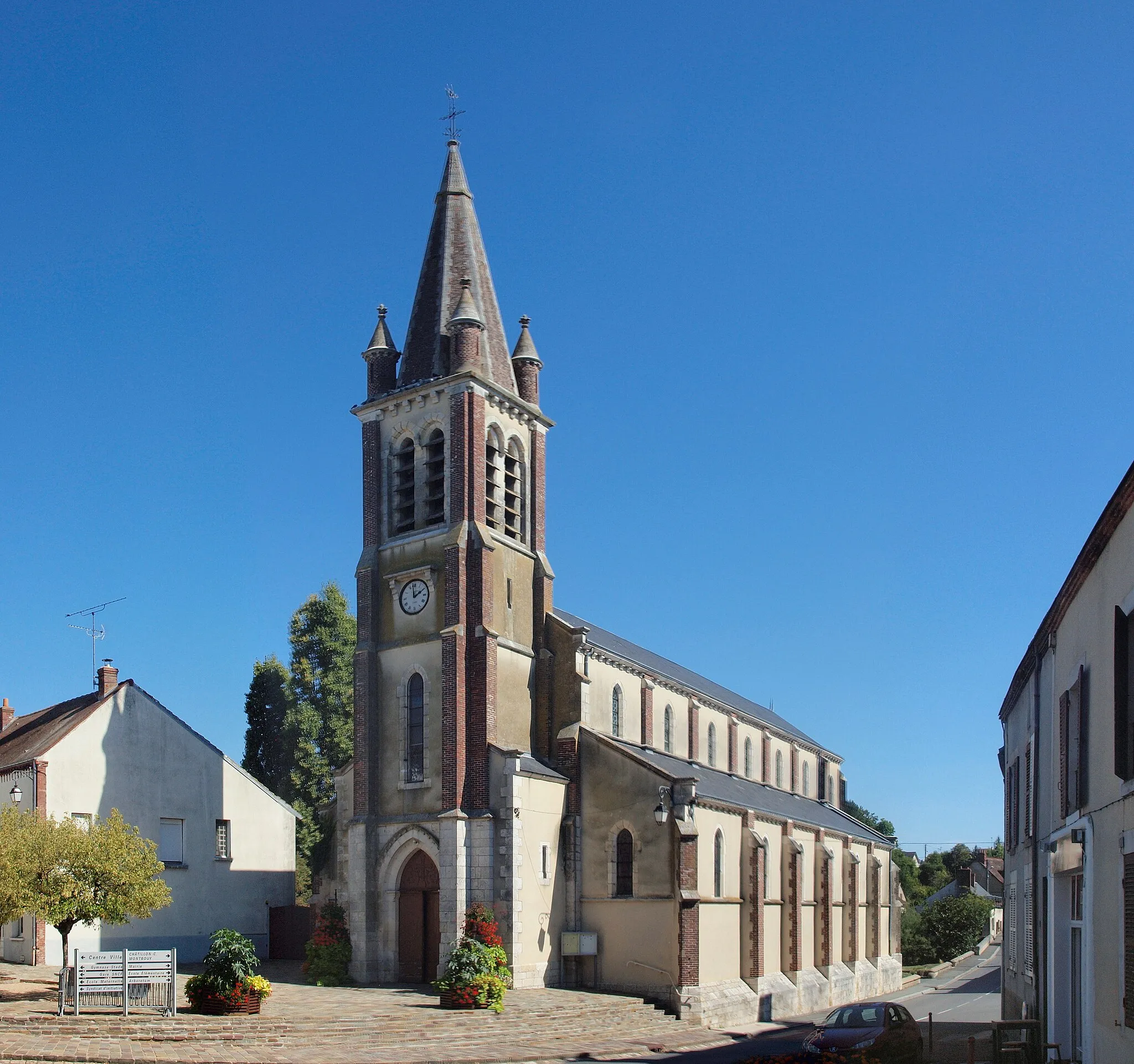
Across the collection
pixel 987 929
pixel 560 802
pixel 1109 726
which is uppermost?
pixel 1109 726

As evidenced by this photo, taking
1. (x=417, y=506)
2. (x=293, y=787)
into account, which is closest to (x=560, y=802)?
(x=417, y=506)

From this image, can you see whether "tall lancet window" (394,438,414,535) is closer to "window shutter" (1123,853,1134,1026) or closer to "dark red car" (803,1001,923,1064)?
"dark red car" (803,1001,923,1064)

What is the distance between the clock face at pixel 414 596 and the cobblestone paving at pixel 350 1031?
33.5 ft

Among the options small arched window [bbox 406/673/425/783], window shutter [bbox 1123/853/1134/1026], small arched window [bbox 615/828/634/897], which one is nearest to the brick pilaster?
small arched window [bbox 615/828/634/897]

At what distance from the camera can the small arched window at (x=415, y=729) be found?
3297 cm

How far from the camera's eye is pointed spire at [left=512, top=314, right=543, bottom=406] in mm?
37562

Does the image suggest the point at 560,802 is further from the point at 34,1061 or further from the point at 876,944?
the point at 876,944

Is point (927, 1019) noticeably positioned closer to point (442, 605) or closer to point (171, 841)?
point (442, 605)

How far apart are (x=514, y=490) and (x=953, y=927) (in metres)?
45.4

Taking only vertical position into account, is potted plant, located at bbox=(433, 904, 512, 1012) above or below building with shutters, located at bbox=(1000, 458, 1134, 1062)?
below

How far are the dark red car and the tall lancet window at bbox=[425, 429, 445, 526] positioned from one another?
17.4 metres

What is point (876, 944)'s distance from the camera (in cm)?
4875

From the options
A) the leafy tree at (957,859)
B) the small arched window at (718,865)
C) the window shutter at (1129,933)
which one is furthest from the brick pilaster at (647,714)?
the leafy tree at (957,859)

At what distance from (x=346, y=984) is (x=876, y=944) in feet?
84.1
